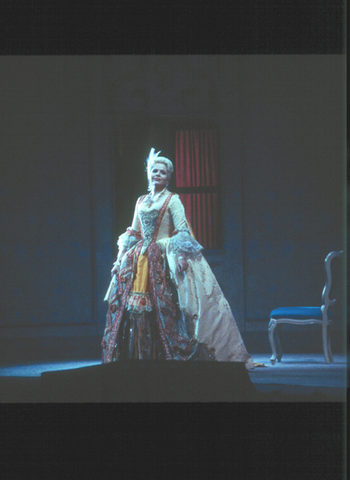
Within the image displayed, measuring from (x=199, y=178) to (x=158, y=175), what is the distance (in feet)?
5.09

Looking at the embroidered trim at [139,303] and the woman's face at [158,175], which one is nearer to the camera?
the embroidered trim at [139,303]

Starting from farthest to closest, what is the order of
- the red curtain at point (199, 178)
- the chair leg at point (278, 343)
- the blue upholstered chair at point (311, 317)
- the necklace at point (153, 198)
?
the red curtain at point (199, 178) < the chair leg at point (278, 343) < the blue upholstered chair at point (311, 317) < the necklace at point (153, 198)

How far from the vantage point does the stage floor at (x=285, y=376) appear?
4.01 metres

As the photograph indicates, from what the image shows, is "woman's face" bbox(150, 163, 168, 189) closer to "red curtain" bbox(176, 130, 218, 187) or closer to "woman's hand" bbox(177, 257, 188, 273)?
"woman's hand" bbox(177, 257, 188, 273)

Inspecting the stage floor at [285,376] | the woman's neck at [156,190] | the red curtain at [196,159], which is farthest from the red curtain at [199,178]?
the woman's neck at [156,190]

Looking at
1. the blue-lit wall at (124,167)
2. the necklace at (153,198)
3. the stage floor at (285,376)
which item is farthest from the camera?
the blue-lit wall at (124,167)

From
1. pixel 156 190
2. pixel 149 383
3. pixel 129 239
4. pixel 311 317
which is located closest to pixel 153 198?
pixel 156 190

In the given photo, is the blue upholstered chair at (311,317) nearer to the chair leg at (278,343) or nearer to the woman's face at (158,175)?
the chair leg at (278,343)

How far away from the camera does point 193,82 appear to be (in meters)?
6.57

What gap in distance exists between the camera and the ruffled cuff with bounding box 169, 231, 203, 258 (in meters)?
4.73

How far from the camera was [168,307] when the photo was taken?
4727mm

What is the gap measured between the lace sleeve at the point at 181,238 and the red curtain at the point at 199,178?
1.52 meters

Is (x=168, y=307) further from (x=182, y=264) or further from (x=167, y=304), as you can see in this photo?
(x=182, y=264)

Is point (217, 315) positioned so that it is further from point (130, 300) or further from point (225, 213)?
point (225, 213)
